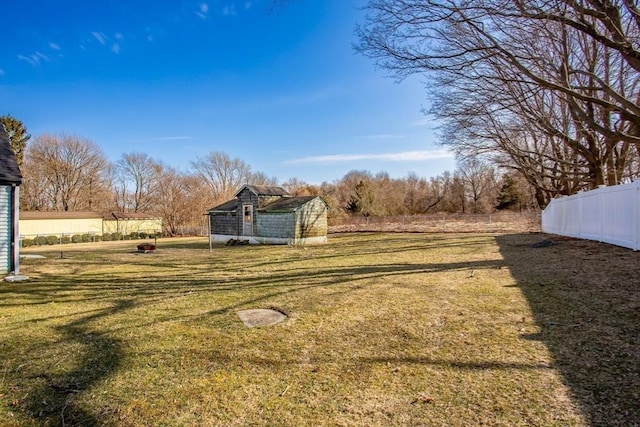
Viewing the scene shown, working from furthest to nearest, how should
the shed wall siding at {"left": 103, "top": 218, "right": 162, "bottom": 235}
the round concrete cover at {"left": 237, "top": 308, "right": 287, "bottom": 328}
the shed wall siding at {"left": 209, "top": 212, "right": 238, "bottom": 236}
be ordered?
the shed wall siding at {"left": 103, "top": 218, "right": 162, "bottom": 235} < the shed wall siding at {"left": 209, "top": 212, "right": 238, "bottom": 236} < the round concrete cover at {"left": 237, "top": 308, "right": 287, "bottom": 328}

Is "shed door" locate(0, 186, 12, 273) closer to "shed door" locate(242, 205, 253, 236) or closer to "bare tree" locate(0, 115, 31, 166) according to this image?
"shed door" locate(242, 205, 253, 236)

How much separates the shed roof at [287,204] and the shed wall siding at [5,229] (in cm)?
1129

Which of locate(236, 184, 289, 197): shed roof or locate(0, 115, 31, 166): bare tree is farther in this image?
locate(0, 115, 31, 166): bare tree

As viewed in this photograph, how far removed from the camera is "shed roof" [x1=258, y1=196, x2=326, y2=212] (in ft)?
60.6

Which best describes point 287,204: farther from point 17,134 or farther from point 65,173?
point 65,173

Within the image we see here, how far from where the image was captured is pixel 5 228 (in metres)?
8.61

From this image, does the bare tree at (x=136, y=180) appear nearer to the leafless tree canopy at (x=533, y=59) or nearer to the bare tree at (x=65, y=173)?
the bare tree at (x=65, y=173)

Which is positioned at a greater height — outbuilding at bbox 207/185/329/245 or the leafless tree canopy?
the leafless tree canopy

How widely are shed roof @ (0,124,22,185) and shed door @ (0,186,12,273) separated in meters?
0.34

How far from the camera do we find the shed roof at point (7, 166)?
27.6ft

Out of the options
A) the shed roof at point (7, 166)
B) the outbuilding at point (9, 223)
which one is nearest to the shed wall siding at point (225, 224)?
the shed roof at point (7, 166)

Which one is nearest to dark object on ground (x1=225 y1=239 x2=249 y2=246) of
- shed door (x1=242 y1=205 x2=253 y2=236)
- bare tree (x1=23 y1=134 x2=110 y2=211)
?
shed door (x1=242 y1=205 x2=253 y2=236)

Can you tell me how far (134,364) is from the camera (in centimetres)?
316

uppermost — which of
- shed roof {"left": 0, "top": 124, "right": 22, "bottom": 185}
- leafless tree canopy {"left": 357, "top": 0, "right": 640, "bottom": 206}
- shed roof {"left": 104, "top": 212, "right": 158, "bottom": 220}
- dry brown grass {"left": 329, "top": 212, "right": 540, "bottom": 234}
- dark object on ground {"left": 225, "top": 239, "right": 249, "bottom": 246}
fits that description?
leafless tree canopy {"left": 357, "top": 0, "right": 640, "bottom": 206}
